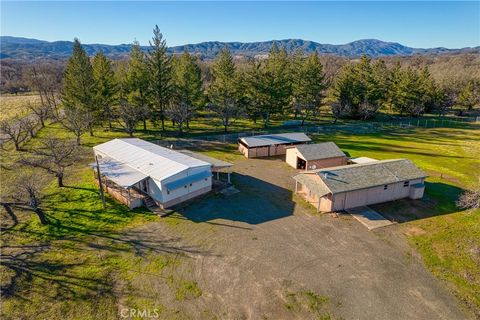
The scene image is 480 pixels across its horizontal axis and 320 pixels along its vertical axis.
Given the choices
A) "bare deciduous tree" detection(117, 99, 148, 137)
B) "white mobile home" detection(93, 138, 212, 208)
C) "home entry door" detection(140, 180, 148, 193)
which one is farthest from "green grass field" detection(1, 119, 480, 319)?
"bare deciduous tree" detection(117, 99, 148, 137)

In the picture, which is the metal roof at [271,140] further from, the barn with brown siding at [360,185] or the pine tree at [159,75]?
the pine tree at [159,75]

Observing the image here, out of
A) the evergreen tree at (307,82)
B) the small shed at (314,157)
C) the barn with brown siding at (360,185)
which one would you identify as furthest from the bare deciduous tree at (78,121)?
the evergreen tree at (307,82)

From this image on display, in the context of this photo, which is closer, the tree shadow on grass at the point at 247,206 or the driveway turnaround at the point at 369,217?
the driveway turnaround at the point at 369,217

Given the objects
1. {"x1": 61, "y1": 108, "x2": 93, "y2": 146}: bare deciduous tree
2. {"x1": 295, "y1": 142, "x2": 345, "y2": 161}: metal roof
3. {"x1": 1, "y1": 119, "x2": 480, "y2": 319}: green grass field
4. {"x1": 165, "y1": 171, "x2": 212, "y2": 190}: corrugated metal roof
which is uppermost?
{"x1": 61, "y1": 108, "x2": 93, "y2": 146}: bare deciduous tree

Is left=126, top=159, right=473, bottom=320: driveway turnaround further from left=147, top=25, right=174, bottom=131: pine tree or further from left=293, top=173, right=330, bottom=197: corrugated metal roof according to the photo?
left=147, top=25, right=174, bottom=131: pine tree

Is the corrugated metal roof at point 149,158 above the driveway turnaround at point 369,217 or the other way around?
above

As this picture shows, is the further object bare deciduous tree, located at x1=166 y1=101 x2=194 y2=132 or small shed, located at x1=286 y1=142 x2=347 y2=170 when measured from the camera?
bare deciduous tree, located at x1=166 y1=101 x2=194 y2=132
